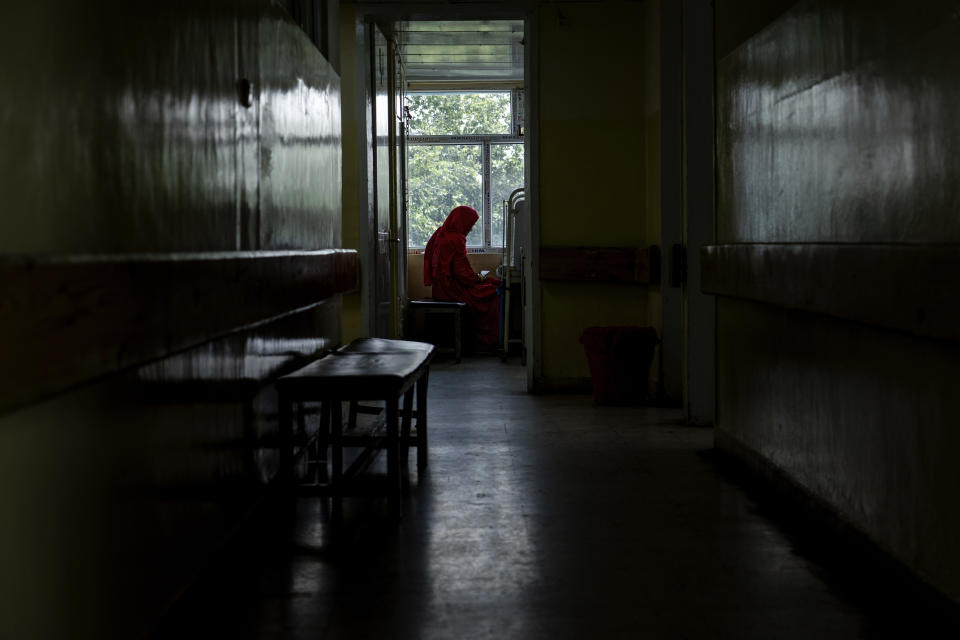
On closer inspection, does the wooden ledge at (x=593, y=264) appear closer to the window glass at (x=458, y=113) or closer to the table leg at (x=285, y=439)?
the table leg at (x=285, y=439)

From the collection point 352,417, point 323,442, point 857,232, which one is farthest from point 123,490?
point 352,417

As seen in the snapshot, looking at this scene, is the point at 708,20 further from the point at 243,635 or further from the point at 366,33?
the point at 243,635

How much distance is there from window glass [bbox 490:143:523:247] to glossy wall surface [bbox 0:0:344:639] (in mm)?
8041

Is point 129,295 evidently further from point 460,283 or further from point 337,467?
point 460,283

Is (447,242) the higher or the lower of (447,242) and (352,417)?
the higher

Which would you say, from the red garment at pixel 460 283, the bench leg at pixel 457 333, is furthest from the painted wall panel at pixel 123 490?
the red garment at pixel 460 283

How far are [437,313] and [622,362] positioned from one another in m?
3.88

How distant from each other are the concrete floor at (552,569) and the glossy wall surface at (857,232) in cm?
23

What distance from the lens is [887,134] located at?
269 cm

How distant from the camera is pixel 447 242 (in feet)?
33.6

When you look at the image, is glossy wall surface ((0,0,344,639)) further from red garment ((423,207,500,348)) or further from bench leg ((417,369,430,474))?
red garment ((423,207,500,348))

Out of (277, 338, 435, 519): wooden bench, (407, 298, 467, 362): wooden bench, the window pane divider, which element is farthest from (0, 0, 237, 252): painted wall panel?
the window pane divider

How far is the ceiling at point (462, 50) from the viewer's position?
837 cm

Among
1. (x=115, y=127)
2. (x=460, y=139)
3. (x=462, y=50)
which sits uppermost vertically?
(x=462, y=50)
